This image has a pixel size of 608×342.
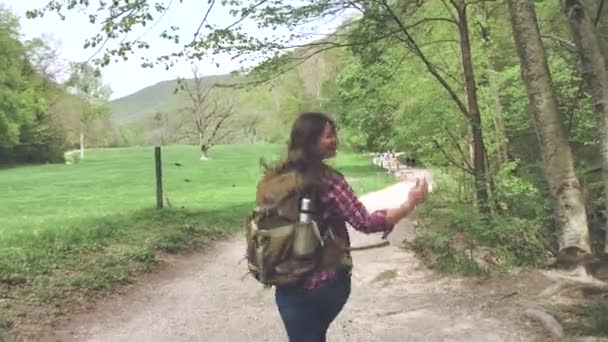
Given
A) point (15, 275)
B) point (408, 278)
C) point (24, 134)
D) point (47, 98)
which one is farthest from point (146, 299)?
point (47, 98)

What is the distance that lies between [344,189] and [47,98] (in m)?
77.6

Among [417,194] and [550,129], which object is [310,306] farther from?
[550,129]

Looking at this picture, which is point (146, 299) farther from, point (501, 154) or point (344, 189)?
point (501, 154)

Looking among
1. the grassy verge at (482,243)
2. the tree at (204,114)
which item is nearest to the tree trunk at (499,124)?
the grassy verge at (482,243)

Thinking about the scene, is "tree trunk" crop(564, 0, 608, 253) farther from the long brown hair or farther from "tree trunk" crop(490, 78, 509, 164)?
"tree trunk" crop(490, 78, 509, 164)

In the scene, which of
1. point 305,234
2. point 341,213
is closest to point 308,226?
point 305,234

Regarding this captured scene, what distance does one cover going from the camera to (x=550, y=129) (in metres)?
6.86

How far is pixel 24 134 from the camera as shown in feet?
221

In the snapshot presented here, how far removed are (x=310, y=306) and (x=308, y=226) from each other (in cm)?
40

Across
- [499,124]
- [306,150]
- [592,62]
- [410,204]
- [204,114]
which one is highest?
[204,114]

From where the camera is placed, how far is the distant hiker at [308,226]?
2.96 metres

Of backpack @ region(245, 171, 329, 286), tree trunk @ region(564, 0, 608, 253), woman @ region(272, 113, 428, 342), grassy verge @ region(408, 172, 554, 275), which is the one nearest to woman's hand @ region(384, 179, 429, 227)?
woman @ region(272, 113, 428, 342)

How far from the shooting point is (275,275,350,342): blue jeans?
3020 millimetres

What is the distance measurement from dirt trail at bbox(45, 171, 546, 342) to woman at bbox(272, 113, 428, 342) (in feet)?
9.37
